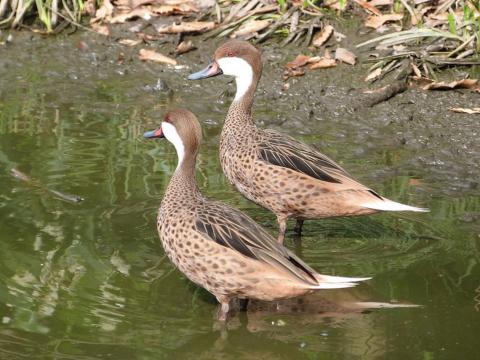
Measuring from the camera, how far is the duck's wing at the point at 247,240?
577 centimetres

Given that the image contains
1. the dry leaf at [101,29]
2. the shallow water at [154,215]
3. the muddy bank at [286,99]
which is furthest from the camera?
the dry leaf at [101,29]

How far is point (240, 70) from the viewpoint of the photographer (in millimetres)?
7871

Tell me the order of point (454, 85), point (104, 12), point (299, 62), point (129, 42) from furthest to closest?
point (104, 12)
point (129, 42)
point (299, 62)
point (454, 85)

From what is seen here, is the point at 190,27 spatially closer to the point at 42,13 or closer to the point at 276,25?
the point at 276,25

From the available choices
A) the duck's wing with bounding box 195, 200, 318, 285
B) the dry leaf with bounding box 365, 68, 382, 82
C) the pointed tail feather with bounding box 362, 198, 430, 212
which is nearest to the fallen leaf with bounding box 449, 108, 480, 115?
the dry leaf with bounding box 365, 68, 382, 82

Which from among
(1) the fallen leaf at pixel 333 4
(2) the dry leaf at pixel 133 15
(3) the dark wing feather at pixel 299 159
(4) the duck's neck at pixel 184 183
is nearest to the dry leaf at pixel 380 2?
(1) the fallen leaf at pixel 333 4

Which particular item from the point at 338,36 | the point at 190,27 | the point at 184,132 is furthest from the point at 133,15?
the point at 184,132

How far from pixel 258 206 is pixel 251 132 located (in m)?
0.68

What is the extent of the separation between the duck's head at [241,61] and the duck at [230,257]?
1867 millimetres

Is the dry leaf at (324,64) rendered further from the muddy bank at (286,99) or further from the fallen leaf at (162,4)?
the fallen leaf at (162,4)

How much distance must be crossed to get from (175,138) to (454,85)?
11.9 feet

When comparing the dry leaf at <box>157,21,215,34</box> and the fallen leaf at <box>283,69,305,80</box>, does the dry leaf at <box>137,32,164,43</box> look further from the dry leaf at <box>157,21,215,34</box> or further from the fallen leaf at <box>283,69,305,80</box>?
the fallen leaf at <box>283,69,305,80</box>

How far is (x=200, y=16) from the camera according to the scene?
1084cm

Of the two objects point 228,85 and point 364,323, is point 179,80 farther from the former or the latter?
point 364,323
